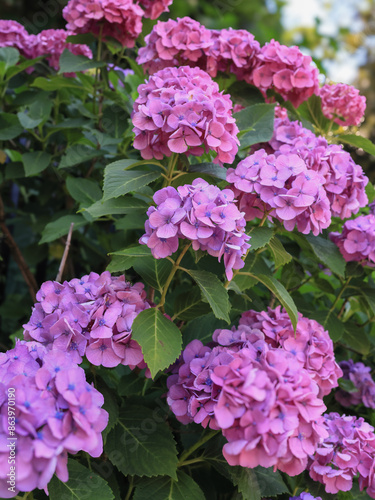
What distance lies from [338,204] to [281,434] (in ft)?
2.26

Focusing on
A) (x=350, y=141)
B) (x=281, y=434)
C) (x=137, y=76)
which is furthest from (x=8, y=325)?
(x=281, y=434)

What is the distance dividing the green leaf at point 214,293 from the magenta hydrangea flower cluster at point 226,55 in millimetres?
738

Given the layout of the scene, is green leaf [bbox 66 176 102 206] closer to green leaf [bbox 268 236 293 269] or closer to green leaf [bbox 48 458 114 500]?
green leaf [bbox 268 236 293 269]

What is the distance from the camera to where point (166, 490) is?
1.13 metres

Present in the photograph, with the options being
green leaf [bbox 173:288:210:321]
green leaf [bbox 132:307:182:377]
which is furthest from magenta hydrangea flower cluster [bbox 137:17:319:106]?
green leaf [bbox 132:307:182:377]

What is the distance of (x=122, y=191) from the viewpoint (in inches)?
43.1

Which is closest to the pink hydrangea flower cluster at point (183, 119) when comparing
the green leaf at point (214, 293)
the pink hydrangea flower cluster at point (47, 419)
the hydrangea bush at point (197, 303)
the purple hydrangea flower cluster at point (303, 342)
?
the hydrangea bush at point (197, 303)

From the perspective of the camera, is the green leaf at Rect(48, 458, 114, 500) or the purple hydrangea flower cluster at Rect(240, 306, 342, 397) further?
the purple hydrangea flower cluster at Rect(240, 306, 342, 397)

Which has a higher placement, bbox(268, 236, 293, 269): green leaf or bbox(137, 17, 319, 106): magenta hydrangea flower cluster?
bbox(137, 17, 319, 106): magenta hydrangea flower cluster

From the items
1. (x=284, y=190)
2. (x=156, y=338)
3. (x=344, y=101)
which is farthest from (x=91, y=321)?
(x=344, y=101)

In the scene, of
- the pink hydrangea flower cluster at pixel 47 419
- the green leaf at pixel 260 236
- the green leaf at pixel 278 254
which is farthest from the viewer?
the green leaf at pixel 278 254

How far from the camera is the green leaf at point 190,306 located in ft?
3.91

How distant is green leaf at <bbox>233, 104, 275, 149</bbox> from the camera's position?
4.45 feet

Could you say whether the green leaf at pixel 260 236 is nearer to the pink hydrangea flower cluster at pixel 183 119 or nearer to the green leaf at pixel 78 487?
the pink hydrangea flower cluster at pixel 183 119
